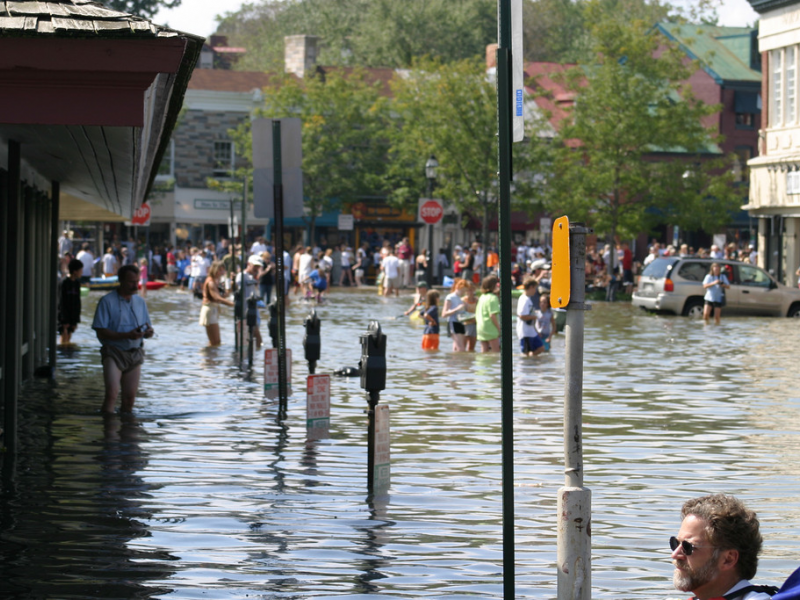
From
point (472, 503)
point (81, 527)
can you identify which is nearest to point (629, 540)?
point (472, 503)

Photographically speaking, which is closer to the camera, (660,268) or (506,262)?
(506,262)

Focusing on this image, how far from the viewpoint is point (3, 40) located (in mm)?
6949

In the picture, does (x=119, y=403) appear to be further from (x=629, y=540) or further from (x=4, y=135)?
(x=629, y=540)

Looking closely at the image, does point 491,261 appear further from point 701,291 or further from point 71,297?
point 71,297

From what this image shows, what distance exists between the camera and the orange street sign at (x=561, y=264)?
17.5 feet

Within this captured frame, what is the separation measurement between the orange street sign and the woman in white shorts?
684 inches

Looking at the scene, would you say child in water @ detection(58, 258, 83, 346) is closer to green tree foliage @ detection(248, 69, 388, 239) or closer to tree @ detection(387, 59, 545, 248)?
tree @ detection(387, 59, 545, 248)

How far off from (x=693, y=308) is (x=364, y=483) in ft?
86.0

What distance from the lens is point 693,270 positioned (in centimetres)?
3491

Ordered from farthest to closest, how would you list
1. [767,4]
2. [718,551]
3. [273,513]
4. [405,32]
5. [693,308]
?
[405,32], [767,4], [693,308], [273,513], [718,551]

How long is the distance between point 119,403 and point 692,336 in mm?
15146

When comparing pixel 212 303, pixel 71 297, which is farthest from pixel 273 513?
pixel 212 303

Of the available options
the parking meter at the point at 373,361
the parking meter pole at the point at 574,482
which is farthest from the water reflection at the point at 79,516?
the parking meter pole at the point at 574,482

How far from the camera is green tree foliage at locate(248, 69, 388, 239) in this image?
2346 inches
